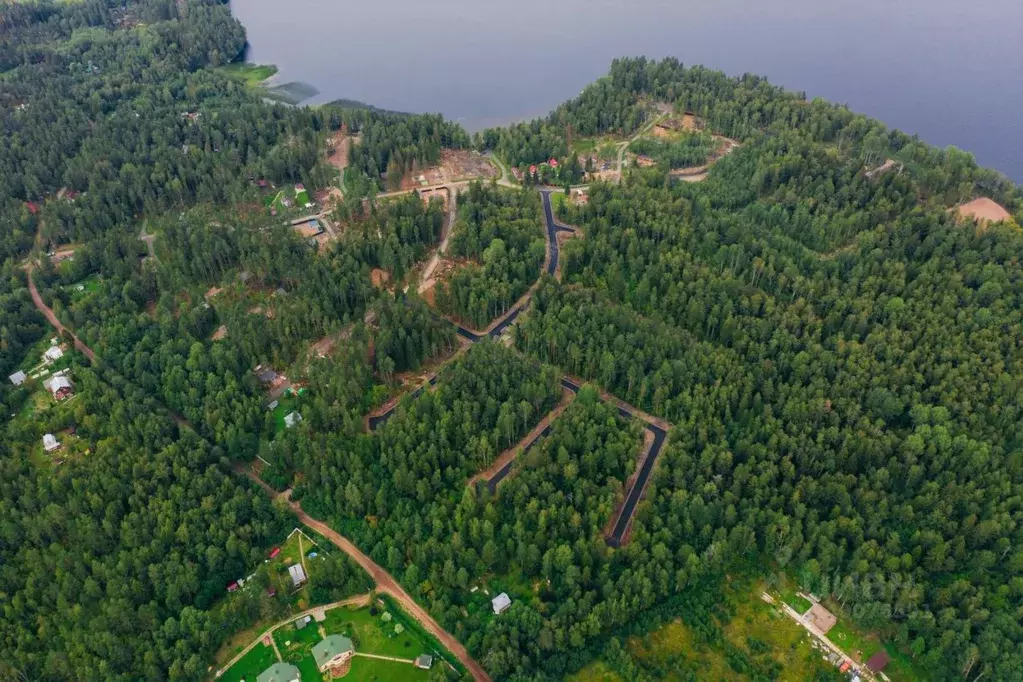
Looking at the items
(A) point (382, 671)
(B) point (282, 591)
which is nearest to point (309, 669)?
(A) point (382, 671)

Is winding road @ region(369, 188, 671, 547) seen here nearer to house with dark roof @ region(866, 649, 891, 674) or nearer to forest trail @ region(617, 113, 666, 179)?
house with dark roof @ region(866, 649, 891, 674)

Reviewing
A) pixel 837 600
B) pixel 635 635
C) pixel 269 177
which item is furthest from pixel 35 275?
pixel 837 600

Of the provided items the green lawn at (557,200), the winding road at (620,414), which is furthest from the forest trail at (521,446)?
the green lawn at (557,200)

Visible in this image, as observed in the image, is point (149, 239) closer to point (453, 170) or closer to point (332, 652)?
point (453, 170)

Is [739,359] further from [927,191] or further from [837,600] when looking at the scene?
[927,191]

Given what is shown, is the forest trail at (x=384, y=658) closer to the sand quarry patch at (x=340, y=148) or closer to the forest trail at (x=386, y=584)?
the forest trail at (x=386, y=584)

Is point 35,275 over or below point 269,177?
below

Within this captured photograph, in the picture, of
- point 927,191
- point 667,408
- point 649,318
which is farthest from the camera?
point 927,191

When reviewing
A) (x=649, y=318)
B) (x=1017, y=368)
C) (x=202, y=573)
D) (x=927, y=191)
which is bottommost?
(x=202, y=573)
